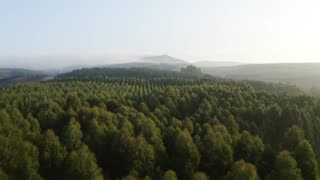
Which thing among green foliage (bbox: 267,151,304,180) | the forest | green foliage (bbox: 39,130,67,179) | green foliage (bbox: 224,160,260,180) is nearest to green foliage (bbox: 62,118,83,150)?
the forest

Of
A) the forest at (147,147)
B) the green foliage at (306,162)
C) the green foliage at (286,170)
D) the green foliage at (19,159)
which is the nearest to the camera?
the green foliage at (286,170)

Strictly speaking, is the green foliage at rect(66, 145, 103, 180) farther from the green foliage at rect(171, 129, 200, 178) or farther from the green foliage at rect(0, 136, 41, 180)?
the green foliage at rect(171, 129, 200, 178)

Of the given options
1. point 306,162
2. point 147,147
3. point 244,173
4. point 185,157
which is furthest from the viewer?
point 185,157

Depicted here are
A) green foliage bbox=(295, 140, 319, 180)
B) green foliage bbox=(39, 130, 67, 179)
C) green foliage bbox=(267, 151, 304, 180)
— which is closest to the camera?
green foliage bbox=(267, 151, 304, 180)

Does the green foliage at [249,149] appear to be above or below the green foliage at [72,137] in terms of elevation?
below

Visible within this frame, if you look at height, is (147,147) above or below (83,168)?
above

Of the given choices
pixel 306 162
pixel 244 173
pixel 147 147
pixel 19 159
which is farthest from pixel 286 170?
pixel 19 159

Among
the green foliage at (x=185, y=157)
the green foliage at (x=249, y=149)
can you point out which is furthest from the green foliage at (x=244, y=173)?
the green foliage at (x=249, y=149)

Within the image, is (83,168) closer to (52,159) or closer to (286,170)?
(52,159)

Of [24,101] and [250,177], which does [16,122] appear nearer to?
[24,101]

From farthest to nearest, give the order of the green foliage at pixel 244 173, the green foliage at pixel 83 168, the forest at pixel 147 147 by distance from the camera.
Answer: the forest at pixel 147 147, the green foliage at pixel 83 168, the green foliage at pixel 244 173

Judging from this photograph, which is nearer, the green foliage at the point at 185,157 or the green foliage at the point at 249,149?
the green foliage at the point at 185,157

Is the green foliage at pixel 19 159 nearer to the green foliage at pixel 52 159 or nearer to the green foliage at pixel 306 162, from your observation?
the green foliage at pixel 52 159
